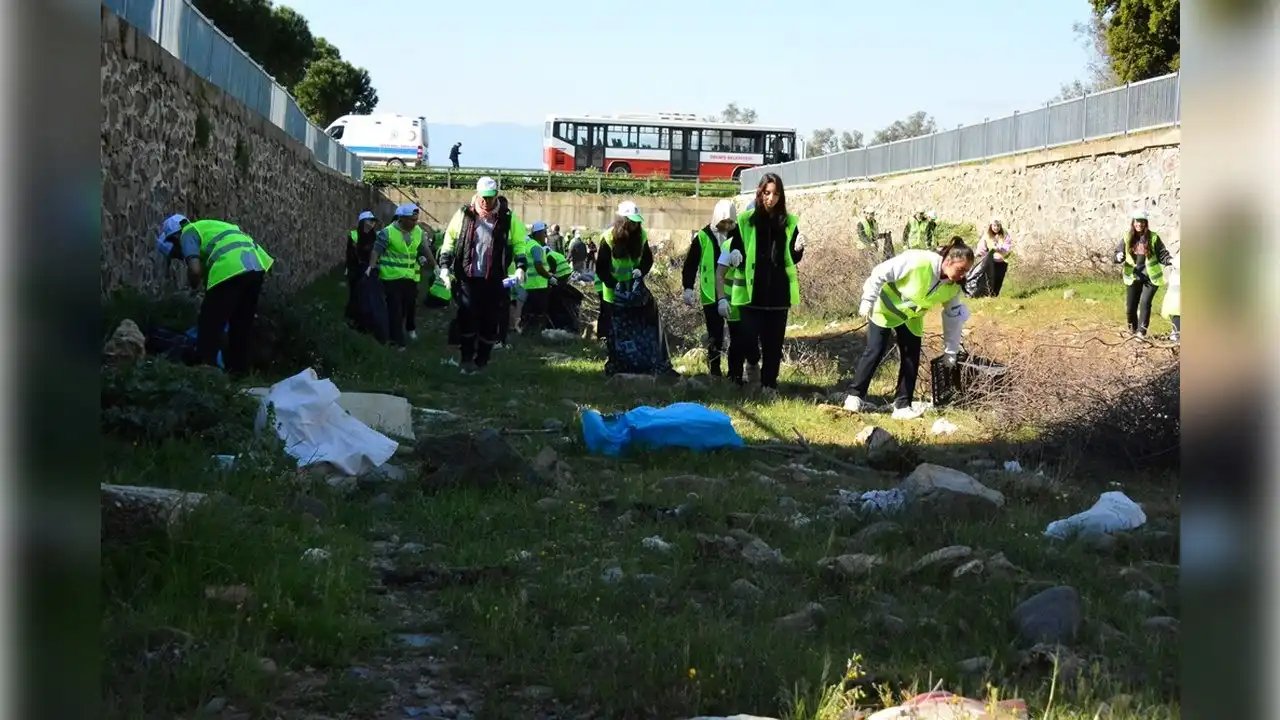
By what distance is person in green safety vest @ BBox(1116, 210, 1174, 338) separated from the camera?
14.9 m

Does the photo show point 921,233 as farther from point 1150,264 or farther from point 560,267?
point 1150,264

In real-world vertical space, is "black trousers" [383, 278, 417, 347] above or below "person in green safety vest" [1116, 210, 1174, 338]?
below

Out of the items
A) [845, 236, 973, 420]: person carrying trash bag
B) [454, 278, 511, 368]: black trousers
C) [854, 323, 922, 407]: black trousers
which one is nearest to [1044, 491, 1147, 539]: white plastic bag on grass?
[845, 236, 973, 420]: person carrying trash bag

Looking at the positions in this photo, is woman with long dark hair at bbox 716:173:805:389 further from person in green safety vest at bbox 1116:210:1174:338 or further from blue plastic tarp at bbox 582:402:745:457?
person in green safety vest at bbox 1116:210:1174:338

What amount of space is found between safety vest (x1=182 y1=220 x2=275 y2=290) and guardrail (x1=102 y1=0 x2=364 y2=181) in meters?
1.86

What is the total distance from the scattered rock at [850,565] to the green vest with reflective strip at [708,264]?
6.68 meters

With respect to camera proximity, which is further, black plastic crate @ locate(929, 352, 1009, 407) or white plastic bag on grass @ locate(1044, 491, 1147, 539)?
black plastic crate @ locate(929, 352, 1009, 407)

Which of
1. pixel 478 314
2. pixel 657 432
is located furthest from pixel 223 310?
pixel 657 432

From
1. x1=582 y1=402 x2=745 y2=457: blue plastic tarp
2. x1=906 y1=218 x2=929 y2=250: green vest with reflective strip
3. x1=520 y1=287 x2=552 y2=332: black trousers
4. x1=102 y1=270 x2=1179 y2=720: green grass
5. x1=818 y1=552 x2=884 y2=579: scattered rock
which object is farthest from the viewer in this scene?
x1=906 y1=218 x2=929 y2=250: green vest with reflective strip

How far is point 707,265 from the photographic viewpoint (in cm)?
1153

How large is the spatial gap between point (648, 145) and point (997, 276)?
101ft

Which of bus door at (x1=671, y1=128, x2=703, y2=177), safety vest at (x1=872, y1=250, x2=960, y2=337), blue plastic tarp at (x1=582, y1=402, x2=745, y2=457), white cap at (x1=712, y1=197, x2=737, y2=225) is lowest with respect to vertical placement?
blue plastic tarp at (x1=582, y1=402, x2=745, y2=457)
